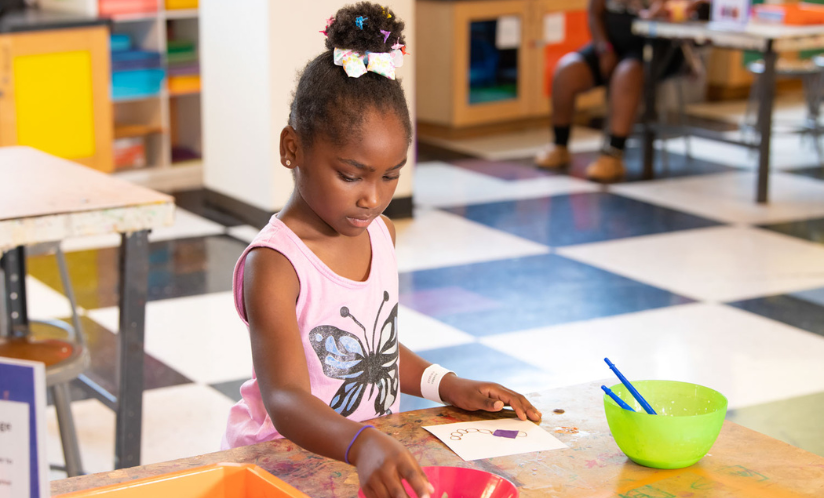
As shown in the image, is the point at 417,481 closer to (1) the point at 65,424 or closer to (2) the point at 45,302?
(1) the point at 65,424

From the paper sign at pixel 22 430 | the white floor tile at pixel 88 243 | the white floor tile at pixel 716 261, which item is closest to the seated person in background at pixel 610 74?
the white floor tile at pixel 716 261

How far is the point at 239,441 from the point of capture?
1.35m

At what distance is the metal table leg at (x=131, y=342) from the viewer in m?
1.94

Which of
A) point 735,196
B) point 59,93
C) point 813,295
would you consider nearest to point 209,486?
point 813,295

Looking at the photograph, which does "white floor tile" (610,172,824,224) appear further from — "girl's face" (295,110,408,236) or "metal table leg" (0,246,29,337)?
"girl's face" (295,110,408,236)

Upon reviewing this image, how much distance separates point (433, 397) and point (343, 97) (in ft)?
1.34

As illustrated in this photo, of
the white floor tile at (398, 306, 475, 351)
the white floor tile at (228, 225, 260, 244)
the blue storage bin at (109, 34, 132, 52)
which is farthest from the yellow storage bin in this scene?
the white floor tile at (398, 306, 475, 351)

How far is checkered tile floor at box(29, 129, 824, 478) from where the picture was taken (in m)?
2.72

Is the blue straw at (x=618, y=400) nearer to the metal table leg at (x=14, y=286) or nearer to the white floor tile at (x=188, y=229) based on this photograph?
the metal table leg at (x=14, y=286)

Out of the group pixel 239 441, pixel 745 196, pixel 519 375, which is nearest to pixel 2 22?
pixel 519 375

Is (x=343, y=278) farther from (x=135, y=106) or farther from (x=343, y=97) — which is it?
(x=135, y=106)

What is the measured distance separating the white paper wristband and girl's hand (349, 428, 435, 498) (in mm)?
367

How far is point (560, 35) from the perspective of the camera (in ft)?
21.0

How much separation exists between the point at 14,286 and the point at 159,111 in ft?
9.50
